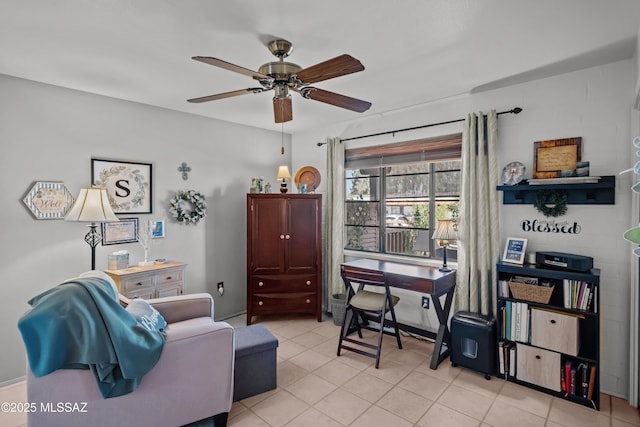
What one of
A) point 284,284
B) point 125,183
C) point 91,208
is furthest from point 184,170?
point 284,284

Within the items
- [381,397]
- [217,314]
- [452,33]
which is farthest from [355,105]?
[217,314]

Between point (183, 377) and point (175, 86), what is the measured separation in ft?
7.75

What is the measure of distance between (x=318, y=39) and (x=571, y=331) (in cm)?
269

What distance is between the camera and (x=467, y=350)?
9.28 ft

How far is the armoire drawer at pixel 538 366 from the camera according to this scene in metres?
2.48

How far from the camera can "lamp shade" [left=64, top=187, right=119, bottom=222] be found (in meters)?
2.69

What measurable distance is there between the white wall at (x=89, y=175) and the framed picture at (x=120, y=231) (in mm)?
66

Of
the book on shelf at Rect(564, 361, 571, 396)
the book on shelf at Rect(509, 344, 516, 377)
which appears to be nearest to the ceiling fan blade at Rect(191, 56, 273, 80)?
the book on shelf at Rect(509, 344, 516, 377)

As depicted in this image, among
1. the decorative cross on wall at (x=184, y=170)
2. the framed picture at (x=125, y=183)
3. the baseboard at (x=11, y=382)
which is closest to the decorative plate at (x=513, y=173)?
the decorative cross on wall at (x=184, y=170)

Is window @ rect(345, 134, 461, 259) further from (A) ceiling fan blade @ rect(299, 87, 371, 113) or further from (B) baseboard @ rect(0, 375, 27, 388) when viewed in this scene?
(B) baseboard @ rect(0, 375, 27, 388)

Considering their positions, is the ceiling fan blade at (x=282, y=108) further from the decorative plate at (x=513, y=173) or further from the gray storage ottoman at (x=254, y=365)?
the decorative plate at (x=513, y=173)

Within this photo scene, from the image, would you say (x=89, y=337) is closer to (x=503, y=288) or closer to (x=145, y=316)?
(x=145, y=316)

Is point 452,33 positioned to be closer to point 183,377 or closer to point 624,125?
point 624,125

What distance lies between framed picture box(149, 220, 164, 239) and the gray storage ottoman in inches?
64.8
